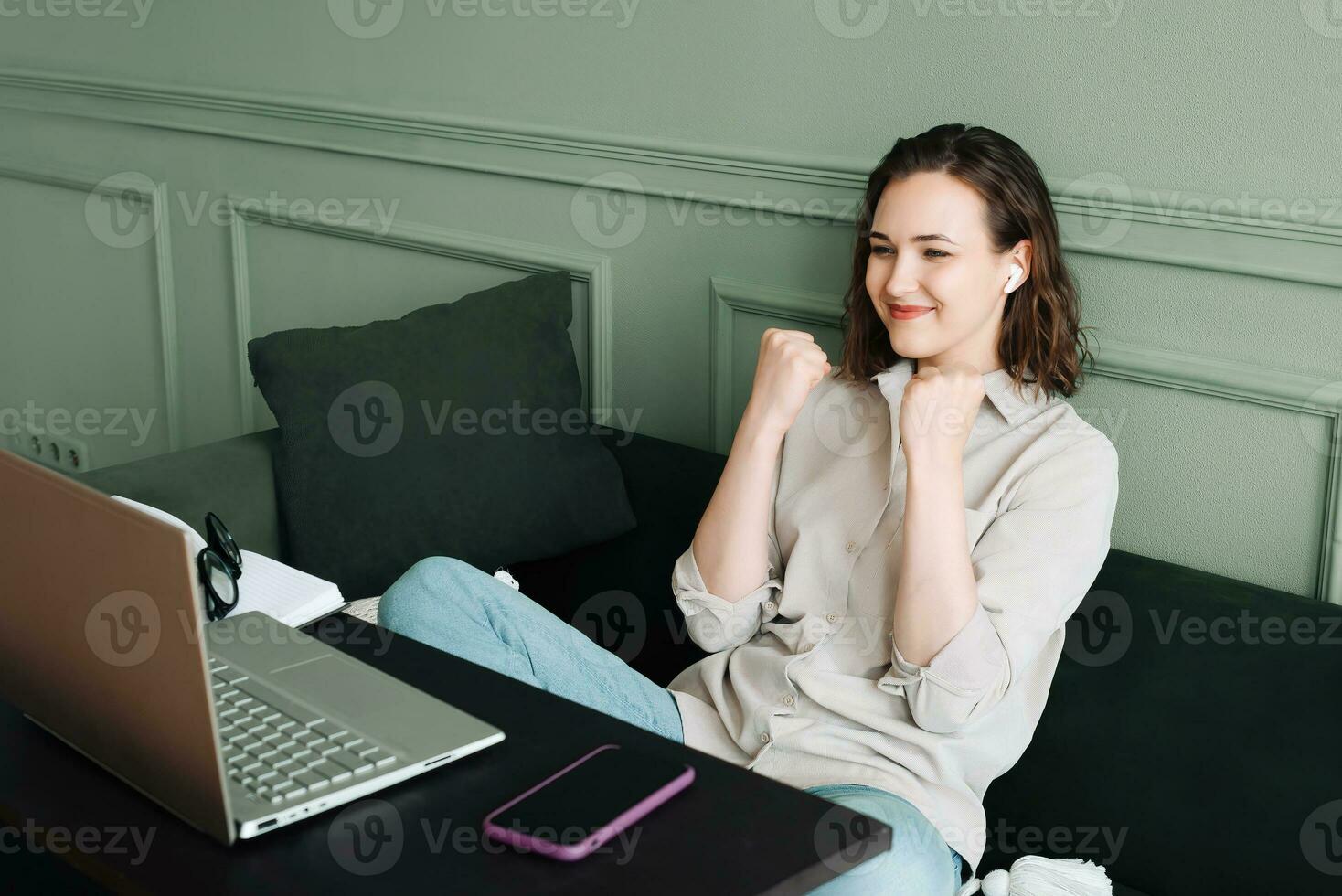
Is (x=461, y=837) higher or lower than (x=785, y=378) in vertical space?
lower

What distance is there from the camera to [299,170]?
2688 millimetres

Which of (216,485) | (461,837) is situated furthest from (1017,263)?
(216,485)

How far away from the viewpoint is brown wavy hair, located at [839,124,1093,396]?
156 centimetres

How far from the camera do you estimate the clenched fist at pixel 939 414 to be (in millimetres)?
1404

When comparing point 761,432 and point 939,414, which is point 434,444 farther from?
point 939,414

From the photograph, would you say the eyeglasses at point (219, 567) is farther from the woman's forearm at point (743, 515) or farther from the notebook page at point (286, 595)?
the woman's forearm at point (743, 515)

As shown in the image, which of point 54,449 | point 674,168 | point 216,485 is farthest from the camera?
point 54,449

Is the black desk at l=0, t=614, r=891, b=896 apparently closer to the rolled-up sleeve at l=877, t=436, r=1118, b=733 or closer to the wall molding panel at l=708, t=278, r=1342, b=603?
the rolled-up sleeve at l=877, t=436, r=1118, b=733

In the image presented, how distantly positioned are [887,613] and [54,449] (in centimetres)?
256

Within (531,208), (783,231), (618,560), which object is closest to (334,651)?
(618,560)

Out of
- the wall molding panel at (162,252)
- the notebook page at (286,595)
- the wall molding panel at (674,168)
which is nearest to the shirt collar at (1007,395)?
the wall molding panel at (674,168)

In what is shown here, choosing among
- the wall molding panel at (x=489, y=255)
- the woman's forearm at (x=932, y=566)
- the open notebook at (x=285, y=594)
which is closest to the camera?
the open notebook at (x=285, y=594)

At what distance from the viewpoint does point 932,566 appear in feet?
4.48

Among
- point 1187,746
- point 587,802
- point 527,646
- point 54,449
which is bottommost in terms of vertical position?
point 54,449
